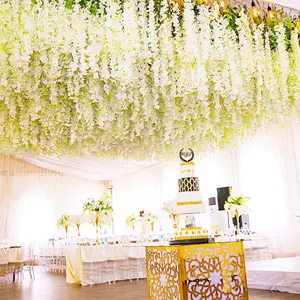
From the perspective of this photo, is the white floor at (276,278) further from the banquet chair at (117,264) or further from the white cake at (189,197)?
the banquet chair at (117,264)

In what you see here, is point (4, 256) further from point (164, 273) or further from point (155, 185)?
point (155, 185)

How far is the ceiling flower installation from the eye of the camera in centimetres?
362

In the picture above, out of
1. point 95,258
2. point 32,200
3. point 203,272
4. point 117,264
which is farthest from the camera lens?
point 32,200

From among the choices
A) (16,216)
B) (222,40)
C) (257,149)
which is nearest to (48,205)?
(16,216)

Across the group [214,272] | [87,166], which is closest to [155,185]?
[87,166]

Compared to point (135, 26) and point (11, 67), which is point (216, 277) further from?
point (11, 67)

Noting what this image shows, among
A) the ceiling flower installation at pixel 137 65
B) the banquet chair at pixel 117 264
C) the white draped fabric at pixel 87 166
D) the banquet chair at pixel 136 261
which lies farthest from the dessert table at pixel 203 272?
the white draped fabric at pixel 87 166

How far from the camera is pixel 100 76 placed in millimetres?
3992

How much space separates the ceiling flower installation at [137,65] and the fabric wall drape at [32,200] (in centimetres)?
932

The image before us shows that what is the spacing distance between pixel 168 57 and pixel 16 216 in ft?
39.0

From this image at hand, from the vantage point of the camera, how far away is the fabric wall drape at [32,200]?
1404 cm

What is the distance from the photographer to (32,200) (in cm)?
1470

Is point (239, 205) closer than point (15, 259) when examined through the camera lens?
Yes

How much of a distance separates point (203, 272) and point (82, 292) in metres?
3.23
